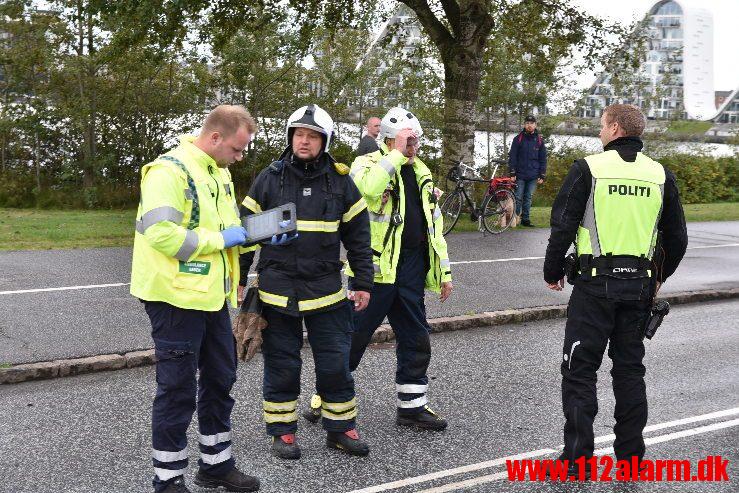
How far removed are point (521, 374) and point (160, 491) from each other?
3.57 meters

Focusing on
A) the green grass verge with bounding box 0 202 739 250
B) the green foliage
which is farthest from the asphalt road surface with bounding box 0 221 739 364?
the green foliage

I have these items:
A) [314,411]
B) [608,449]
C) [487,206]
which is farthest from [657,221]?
[487,206]

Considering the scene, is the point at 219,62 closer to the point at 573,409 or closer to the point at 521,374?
the point at 521,374

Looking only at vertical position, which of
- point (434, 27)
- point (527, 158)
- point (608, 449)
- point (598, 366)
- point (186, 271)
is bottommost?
point (608, 449)

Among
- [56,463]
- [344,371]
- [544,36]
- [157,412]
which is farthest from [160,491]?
[544,36]

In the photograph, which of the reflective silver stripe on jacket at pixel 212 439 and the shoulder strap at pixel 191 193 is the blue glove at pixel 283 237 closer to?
the shoulder strap at pixel 191 193

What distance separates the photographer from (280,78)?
20000mm

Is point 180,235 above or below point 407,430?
above

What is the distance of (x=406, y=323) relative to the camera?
19.0ft

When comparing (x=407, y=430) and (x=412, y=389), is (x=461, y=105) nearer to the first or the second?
(x=412, y=389)

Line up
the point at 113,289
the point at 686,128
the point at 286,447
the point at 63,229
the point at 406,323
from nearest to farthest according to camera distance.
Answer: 1. the point at 286,447
2. the point at 406,323
3. the point at 113,289
4. the point at 63,229
5. the point at 686,128

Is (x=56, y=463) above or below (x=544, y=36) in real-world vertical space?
below

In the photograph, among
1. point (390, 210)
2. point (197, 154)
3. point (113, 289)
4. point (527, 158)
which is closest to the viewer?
point (197, 154)

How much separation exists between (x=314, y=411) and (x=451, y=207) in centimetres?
985
